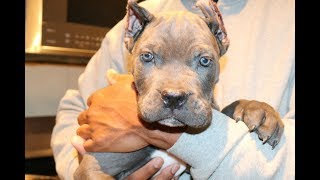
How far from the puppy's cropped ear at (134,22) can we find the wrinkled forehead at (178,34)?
0.09ft

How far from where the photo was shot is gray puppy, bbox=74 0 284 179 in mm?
1232

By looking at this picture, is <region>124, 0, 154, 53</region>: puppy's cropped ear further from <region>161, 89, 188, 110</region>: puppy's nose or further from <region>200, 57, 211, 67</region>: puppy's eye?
<region>161, 89, 188, 110</region>: puppy's nose

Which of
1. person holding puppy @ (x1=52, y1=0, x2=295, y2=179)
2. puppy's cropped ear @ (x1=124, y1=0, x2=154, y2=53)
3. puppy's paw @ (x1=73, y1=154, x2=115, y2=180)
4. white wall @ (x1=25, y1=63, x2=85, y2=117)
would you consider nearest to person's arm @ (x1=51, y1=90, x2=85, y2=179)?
person holding puppy @ (x1=52, y1=0, x2=295, y2=179)

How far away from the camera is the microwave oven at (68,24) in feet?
8.56

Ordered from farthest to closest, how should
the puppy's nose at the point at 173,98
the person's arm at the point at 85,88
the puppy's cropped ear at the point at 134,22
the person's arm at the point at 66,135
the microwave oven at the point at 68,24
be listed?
the microwave oven at the point at 68,24 → the person's arm at the point at 85,88 → the person's arm at the point at 66,135 → the puppy's cropped ear at the point at 134,22 → the puppy's nose at the point at 173,98

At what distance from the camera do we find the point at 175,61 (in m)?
1.34

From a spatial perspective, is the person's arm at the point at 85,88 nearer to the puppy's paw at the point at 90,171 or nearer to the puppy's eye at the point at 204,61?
the puppy's paw at the point at 90,171

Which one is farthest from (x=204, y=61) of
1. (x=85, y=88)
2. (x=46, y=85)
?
(x=46, y=85)

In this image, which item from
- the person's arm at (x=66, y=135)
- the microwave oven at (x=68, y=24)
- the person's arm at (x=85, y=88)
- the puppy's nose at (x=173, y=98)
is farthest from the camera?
the microwave oven at (x=68, y=24)

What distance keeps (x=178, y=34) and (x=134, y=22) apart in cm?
22

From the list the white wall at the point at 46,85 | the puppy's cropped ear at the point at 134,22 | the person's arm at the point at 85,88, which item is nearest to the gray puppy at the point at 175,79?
the puppy's cropped ear at the point at 134,22
